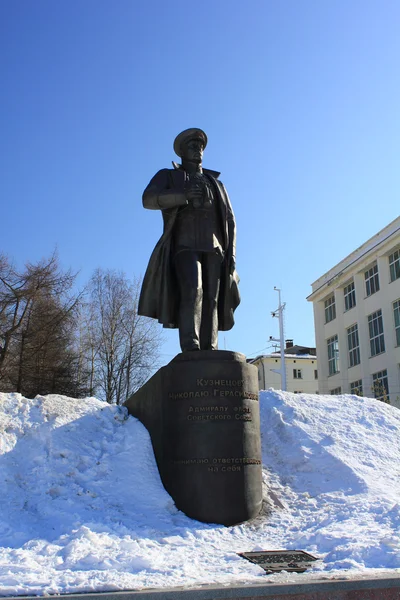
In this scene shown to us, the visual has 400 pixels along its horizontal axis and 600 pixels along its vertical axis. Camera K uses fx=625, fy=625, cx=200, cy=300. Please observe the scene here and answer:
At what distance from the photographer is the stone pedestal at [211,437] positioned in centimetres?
609

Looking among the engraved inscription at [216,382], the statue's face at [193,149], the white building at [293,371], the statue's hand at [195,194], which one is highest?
the white building at [293,371]

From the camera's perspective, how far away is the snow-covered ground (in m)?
4.47

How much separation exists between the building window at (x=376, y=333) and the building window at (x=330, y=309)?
14.7 ft

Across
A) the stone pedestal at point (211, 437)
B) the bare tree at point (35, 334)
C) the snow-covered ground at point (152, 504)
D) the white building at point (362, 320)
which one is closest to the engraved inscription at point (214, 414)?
the stone pedestal at point (211, 437)

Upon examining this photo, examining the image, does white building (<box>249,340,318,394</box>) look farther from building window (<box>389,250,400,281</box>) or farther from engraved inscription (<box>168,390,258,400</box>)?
engraved inscription (<box>168,390,258,400</box>)

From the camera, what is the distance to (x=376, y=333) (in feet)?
110

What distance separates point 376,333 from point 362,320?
1427mm

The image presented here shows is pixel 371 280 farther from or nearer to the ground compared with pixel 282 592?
farther from the ground

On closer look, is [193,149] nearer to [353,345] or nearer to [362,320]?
[362,320]

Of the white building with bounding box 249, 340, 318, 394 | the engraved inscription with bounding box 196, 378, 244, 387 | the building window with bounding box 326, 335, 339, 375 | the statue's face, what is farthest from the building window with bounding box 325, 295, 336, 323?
the engraved inscription with bounding box 196, 378, 244, 387

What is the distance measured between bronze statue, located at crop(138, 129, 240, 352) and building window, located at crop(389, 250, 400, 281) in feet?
84.9

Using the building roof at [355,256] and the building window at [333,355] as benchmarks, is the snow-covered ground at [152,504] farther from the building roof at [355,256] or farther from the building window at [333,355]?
the building window at [333,355]

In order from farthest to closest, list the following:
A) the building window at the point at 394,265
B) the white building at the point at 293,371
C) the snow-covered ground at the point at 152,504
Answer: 1. the white building at the point at 293,371
2. the building window at the point at 394,265
3. the snow-covered ground at the point at 152,504

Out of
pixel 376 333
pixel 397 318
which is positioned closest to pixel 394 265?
pixel 397 318
